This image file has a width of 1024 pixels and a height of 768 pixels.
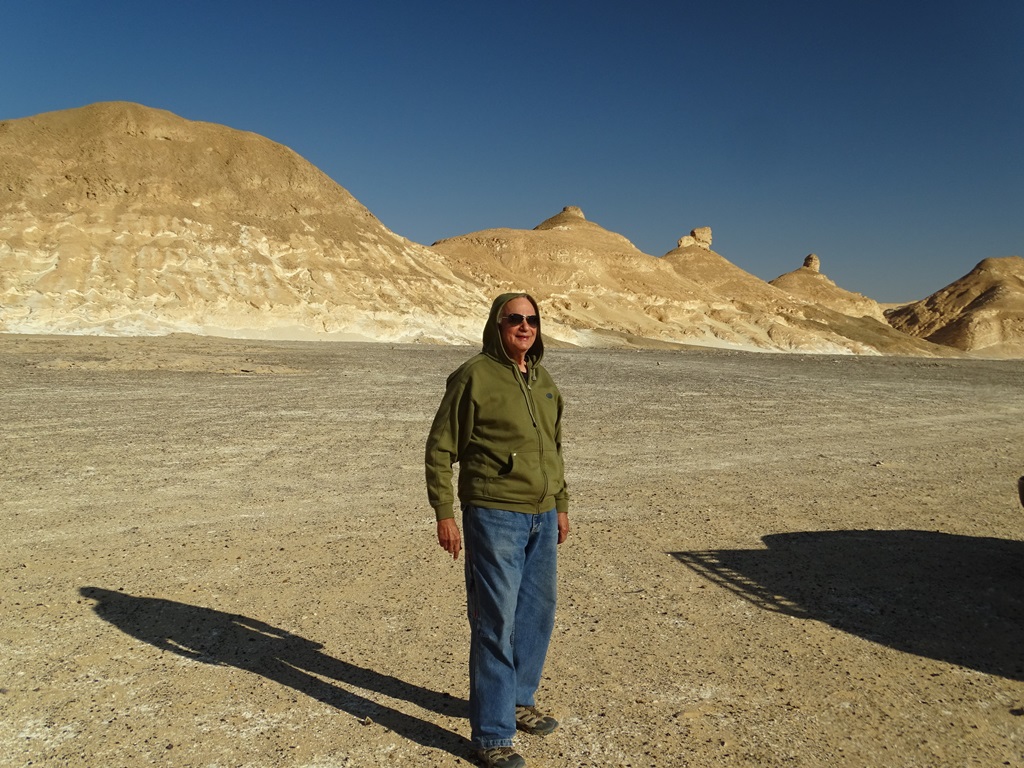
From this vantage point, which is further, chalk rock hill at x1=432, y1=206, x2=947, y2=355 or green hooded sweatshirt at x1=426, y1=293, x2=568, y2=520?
chalk rock hill at x1=432, y1=206, x2=947, y2=355

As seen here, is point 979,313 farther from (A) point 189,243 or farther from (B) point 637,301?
(A) point 189,243

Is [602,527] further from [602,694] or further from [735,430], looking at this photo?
[735,430]

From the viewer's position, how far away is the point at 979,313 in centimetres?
8962

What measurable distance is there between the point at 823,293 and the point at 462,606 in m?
109

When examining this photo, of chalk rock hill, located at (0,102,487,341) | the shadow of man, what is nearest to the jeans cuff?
the shadow of man

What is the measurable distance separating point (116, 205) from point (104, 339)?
18340 mm

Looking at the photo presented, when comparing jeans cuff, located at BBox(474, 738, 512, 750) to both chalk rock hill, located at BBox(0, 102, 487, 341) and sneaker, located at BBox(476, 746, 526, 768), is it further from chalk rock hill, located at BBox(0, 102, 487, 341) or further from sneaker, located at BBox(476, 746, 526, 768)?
chalk rock hill, located at BBox(0, 102, 487, 341)

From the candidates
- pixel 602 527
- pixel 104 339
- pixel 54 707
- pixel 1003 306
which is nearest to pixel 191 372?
pixel 104 339

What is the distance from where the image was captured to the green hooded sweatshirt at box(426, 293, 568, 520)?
116 inches

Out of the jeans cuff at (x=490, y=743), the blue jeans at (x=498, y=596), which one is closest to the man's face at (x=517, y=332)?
the blue jeans at (x=498, y=596)

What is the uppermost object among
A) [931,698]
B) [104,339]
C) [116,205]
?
[116,205]

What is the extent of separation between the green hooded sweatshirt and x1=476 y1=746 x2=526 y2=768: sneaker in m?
0.98

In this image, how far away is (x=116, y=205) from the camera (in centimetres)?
4494

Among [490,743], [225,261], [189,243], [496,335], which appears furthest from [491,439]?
[189,243]
